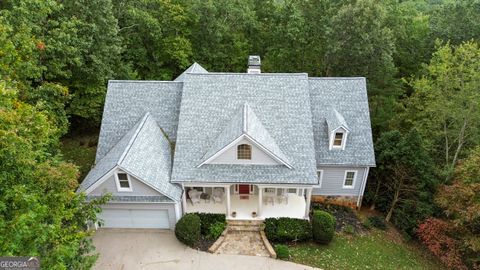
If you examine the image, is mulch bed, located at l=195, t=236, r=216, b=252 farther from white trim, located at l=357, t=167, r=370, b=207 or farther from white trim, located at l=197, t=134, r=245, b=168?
white trim, located at l=357, t=167, r=370, b=207

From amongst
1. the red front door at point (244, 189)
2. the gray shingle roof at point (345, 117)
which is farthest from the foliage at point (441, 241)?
the red front door at point (244, 189)

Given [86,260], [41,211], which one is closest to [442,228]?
[86,260]

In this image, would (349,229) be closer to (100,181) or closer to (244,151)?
(244,151)

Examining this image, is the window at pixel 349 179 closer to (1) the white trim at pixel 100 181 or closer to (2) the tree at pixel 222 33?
(1) the white trim at pixel 100 181

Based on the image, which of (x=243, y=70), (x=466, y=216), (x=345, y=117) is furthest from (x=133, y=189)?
(x=243, y=70)

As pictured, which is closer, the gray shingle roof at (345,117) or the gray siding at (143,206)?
the gray siding at (143,206)

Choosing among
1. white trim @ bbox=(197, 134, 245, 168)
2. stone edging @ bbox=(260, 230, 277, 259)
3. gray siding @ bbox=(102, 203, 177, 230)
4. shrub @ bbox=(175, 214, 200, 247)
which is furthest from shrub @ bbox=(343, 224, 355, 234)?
gray siding @ bbox=(102, 203, 177, 230)
